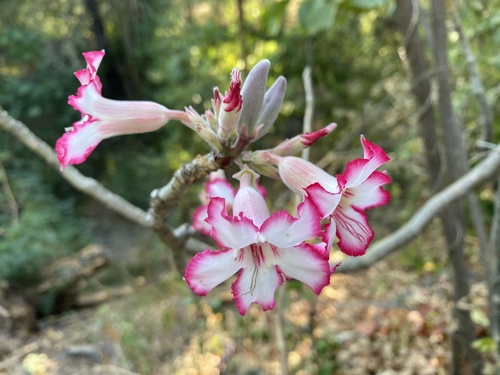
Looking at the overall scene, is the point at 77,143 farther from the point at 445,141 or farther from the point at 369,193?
the point at 445,141

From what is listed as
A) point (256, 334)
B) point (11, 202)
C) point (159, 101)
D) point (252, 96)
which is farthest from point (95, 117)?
point (159, 101)

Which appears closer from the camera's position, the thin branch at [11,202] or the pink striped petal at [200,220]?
the pink striped petal at [200,220]

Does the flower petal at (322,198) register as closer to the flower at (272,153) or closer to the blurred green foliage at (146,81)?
the flower at (272,153)

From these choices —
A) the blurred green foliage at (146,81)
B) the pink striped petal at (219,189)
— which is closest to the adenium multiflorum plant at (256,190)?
the pink striped petal at (219,189)

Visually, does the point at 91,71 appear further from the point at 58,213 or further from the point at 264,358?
the point at 58,213

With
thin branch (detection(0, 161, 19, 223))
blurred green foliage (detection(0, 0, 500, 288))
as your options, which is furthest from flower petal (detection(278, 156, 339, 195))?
thin branch (detection(0, 161, 19, 223))

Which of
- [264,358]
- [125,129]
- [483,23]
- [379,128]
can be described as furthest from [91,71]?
[379,128]
